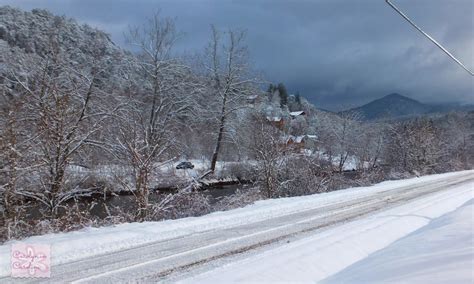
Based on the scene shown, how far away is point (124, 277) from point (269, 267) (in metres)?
2.43

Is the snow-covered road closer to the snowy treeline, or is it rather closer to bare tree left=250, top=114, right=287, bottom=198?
the snowy treeline

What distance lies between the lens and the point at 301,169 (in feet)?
81.5

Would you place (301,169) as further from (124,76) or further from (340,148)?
(340,148)

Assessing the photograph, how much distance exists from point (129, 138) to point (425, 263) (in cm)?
1157

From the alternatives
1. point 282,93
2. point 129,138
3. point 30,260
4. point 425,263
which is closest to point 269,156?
point 129,138

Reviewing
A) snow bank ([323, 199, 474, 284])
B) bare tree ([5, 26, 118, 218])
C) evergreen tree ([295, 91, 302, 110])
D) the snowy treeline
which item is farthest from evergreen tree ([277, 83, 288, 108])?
snow bank ([323, 199, 474, 284])

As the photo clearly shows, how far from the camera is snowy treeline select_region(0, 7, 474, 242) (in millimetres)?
13409

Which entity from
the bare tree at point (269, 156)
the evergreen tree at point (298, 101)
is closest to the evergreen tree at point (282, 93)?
the evergreen tree at point (298, 101)

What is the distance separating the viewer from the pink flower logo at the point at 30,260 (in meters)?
7.05

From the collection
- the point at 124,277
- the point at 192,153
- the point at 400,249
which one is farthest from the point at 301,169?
the point at 192,153

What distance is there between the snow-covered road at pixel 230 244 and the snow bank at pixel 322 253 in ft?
0.05

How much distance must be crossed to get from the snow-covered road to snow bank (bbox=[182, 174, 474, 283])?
0.05 ft

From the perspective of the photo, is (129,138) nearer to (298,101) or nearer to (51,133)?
(51,133)

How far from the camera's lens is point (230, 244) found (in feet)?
31.9
